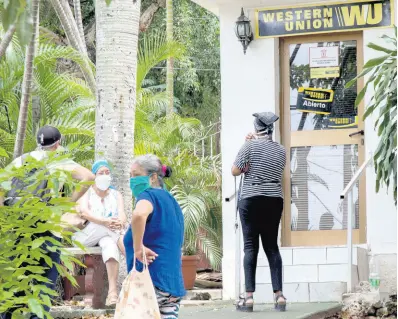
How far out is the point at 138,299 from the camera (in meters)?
6.37

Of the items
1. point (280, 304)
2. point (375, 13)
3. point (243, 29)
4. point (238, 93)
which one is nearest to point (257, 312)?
point (280, 304)

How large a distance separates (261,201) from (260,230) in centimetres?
Result: 28

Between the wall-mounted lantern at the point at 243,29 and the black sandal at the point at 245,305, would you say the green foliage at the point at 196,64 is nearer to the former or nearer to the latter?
the wall-mounted lantern at the point at 243,29

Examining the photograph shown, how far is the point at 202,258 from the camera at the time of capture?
17359 mm

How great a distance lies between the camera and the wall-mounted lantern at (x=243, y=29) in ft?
37.6

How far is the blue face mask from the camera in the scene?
679 cm

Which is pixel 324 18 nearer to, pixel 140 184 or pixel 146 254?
pixel 140 184

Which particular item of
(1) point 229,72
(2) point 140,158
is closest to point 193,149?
(1) point 229,72

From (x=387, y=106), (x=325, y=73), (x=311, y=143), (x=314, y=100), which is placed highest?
(x=325, y=73)

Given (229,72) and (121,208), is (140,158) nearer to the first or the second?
(121,208)

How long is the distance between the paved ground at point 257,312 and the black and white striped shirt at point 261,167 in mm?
1086

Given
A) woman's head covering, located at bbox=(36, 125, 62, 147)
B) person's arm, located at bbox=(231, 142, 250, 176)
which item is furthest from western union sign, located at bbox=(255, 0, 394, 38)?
woman's head covering, located at bbox=(36, 125, 62, 147)

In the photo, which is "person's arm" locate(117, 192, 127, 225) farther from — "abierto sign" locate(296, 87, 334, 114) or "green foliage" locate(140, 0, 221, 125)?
"green foliage" locate(140, 0, 221, 125)

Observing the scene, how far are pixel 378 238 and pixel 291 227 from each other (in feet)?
3.72
